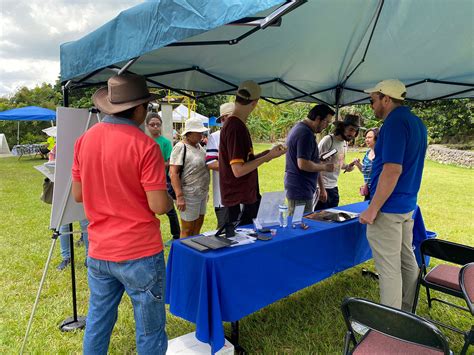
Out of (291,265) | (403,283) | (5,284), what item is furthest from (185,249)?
(5,284)

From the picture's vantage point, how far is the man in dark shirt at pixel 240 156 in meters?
2.16

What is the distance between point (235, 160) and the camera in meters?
2.15

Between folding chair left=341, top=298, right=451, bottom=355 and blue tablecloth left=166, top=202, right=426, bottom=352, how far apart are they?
62cm

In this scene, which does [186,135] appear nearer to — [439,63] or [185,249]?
[185,249]

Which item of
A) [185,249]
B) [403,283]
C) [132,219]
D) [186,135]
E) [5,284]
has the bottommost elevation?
[5,284]

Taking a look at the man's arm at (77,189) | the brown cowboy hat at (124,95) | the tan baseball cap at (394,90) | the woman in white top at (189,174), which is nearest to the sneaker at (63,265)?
the woman in white top at (189,174)

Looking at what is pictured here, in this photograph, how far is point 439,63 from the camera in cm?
321

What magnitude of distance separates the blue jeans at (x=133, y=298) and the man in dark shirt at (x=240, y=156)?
76cm

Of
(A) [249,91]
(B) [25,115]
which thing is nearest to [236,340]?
(A) [249,91]

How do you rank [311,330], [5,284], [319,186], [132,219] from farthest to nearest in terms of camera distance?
[319,186] → [5,284] → [311,330] → [132,219]

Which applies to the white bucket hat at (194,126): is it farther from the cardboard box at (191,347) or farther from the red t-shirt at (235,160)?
the cardboard box at (191,347)

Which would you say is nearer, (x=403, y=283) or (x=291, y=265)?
(x=291, y=265)

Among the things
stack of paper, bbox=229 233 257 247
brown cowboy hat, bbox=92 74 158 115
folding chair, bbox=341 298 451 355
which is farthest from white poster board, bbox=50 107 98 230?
folding chair, bbox=341 298 451 355

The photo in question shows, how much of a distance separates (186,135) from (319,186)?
1.62 meters
